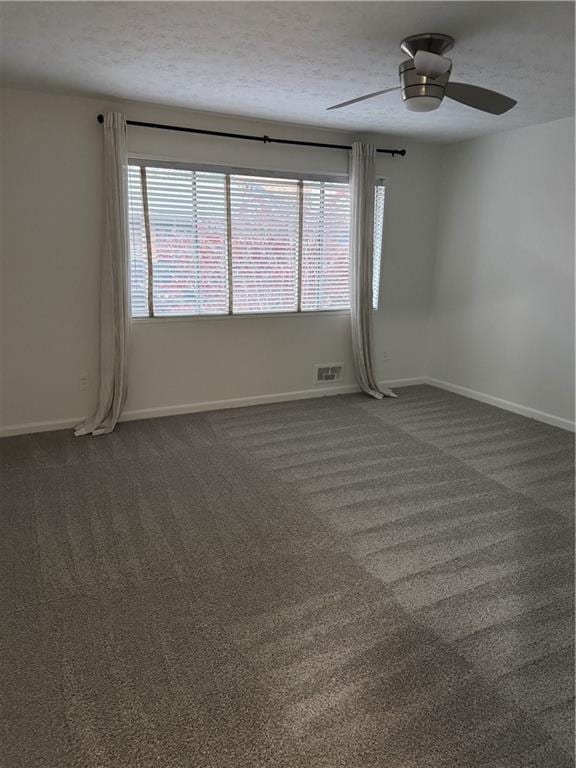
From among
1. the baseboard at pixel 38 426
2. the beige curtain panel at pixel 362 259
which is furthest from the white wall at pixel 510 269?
the baseboard at pixel 38 426

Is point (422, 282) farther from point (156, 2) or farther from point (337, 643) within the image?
point (337, 643)

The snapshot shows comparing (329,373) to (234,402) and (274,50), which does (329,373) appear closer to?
(234,402)

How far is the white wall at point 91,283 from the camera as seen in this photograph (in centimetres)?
361

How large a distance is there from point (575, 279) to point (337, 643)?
356cm

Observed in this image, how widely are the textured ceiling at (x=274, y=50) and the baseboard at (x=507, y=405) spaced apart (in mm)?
2428

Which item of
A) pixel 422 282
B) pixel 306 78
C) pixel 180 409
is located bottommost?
pixel 180 409

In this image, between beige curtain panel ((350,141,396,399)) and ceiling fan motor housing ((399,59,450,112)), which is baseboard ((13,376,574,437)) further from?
ceiling fan motor housing ((399,59,450,112))

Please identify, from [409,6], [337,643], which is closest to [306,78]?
[409,6]

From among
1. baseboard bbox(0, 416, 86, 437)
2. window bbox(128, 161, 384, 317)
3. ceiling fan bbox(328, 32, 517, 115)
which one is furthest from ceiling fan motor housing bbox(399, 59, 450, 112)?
baseboard bbox(0, 416, 86, 437)

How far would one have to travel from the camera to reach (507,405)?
4742mm

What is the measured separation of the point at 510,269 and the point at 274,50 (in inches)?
118

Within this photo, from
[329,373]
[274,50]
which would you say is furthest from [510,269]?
[274,50]

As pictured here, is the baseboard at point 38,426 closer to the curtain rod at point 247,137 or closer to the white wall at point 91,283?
the white wall at point 91,283

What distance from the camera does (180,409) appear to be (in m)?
4.46
